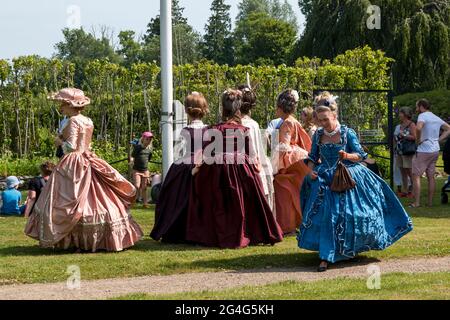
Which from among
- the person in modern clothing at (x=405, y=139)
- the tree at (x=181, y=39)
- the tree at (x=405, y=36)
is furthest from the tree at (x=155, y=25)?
the person in modern clothing at (x=405, y=139)

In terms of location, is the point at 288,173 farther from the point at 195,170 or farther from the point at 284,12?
the point at 284,12

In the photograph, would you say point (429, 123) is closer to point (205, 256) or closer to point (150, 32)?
point (205, 256)

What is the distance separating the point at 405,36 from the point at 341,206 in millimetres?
26197

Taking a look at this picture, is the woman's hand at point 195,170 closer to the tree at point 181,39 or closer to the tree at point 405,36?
the tree at point 405,36

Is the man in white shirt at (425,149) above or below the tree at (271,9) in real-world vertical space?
below

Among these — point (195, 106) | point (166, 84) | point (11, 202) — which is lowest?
point (11, 202)

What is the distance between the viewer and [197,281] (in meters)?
7.85

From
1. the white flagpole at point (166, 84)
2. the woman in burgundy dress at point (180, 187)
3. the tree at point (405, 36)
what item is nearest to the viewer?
the woman in burgundy dress at point (180, 187)

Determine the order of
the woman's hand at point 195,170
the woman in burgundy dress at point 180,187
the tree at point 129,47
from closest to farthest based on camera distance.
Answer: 1. the woman's hand at point 195,170
2. the woman in burgundy dress at point 180,187
3. the tree at point 129,47

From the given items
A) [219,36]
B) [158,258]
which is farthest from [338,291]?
[219,36]

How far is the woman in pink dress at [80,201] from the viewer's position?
9.32m

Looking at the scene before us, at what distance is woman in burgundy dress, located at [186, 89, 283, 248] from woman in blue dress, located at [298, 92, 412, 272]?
106cm

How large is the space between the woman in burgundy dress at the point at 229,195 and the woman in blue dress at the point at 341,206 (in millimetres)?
1064
